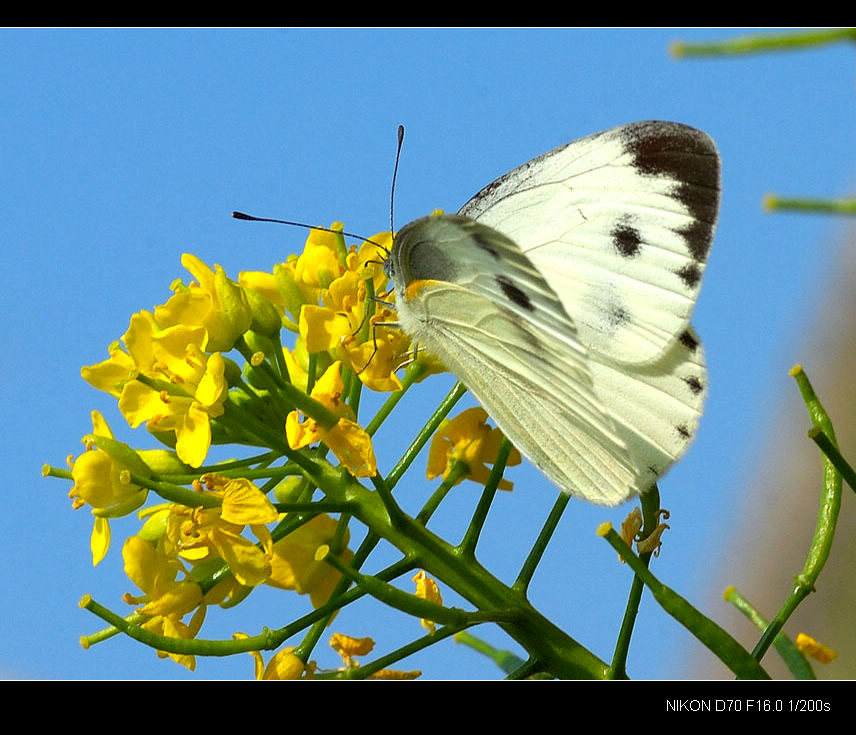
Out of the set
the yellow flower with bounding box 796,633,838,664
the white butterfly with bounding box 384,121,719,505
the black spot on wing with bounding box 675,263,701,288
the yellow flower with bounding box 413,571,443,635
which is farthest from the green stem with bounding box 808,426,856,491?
the yellow flower with bounding box 413,571,443,635

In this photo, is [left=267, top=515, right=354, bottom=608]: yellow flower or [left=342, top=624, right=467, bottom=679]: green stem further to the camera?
[left=267, top=515, right=354, bottom=608]: yellow flower

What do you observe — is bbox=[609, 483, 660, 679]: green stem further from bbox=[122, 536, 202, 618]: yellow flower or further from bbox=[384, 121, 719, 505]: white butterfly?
bbox=[122, 536, 202, 618]: yellow flower

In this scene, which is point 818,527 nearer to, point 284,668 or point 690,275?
point 690,275

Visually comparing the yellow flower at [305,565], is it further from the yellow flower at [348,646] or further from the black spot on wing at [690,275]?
the black spot on wing at [690,275]

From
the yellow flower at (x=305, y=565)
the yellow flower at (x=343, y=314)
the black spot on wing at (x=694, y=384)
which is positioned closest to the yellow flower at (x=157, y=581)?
the yellow flower at (x=305, y=565)

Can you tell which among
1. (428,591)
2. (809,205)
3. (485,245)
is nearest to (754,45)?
(809,205)

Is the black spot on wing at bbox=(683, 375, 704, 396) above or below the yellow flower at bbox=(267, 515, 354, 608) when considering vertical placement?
above

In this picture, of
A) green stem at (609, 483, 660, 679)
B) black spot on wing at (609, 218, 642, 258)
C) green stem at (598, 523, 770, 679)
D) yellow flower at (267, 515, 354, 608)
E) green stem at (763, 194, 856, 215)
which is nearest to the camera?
green stem at (763, 194, 856, 215)
